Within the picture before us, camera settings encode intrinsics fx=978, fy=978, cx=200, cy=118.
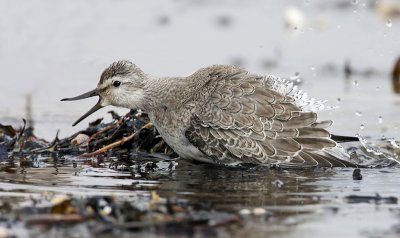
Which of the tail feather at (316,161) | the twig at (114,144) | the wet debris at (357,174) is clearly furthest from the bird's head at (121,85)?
the wet debris at (357,174)

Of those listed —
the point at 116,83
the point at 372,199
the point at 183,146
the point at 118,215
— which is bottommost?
the point at 118,215

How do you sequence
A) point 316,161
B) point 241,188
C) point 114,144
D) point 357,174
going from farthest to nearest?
point 114,144, point 316,161, point 357,174, point 241,188

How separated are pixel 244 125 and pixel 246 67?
5.87 meters

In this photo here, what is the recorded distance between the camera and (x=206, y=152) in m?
9.94

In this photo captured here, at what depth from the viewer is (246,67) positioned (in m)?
15.7

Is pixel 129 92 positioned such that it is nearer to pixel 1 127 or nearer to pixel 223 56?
pixel 1 127

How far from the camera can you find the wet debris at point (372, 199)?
819cm

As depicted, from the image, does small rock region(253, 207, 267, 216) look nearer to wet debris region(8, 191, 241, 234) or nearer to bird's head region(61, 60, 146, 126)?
wet debris region(8, 191, 241, 234)

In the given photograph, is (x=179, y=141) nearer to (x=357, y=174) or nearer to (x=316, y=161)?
(x=316, y=161)

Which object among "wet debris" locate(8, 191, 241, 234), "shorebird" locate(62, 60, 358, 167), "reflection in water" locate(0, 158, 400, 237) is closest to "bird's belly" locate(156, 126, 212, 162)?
"shorebird" locate(62, 60, 358, 167)

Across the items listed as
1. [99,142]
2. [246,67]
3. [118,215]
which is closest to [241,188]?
[118,215]

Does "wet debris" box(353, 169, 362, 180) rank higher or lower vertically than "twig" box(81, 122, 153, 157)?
lower

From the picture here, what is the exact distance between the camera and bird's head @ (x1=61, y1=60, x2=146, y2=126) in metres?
10.4

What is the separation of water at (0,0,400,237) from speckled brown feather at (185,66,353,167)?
0.22 m
